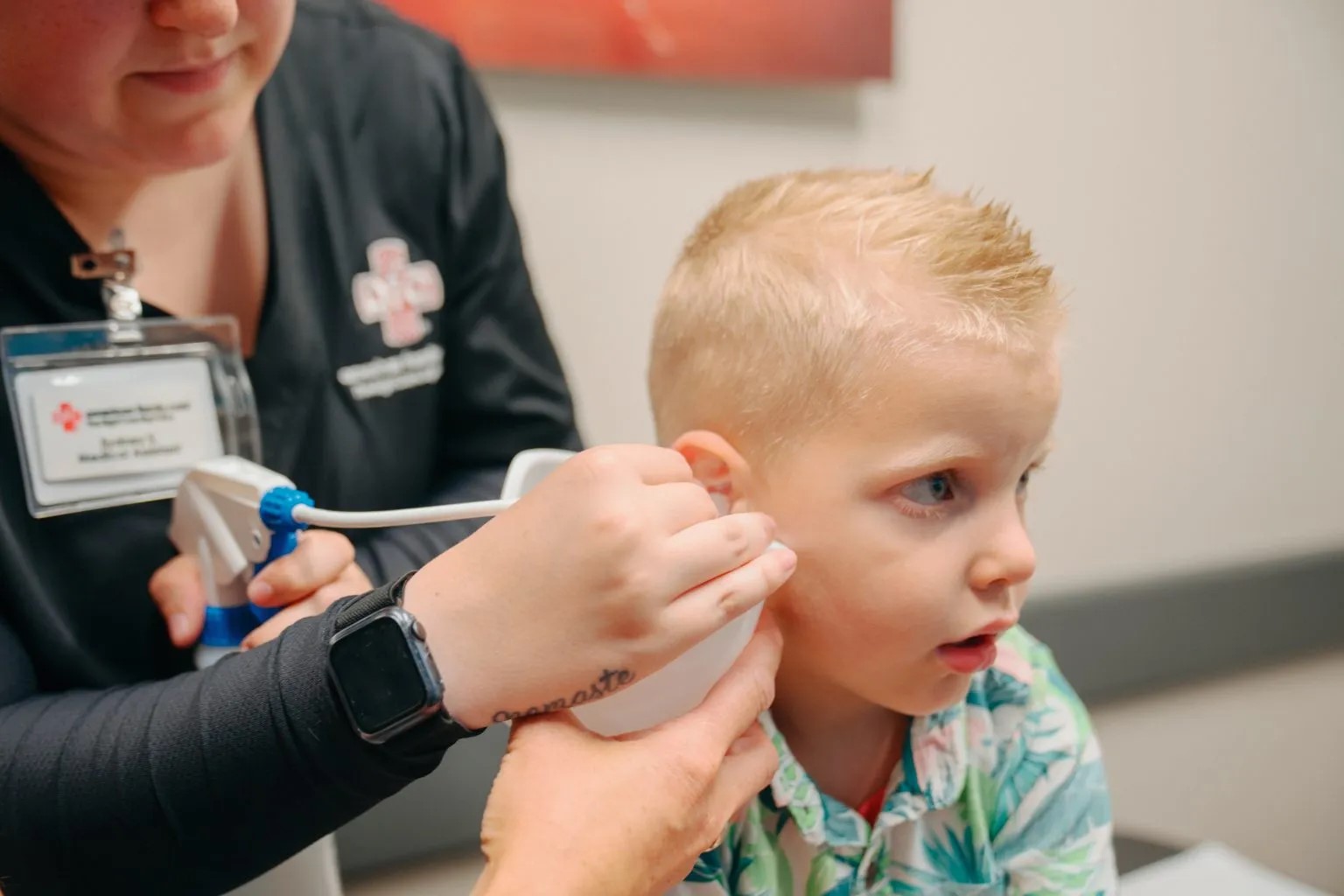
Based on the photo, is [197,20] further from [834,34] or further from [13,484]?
[834,34]

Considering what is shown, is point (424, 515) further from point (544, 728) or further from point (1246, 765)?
point (1246, 765)

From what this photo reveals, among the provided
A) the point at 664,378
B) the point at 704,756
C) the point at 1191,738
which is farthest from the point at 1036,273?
the point at 1191,738

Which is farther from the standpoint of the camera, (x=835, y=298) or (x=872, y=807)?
(x=872, y=807)

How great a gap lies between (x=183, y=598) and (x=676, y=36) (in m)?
0.82

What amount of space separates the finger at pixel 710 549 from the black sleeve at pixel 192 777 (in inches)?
6.3

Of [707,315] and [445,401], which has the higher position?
[707,315]

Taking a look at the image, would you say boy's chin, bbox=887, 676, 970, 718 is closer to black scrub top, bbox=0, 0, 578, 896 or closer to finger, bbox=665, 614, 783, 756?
finger, bbox=665, 614, 783, 756

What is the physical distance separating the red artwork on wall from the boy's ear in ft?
2.07

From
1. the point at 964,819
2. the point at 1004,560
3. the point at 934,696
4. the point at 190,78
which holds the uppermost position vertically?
the point at 190,78

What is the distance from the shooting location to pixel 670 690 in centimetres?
55

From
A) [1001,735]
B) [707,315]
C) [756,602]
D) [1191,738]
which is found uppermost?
[707,315]

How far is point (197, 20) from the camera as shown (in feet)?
2.04

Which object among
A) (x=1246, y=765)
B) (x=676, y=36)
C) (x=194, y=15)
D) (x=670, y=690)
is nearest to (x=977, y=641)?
(x=670, y=690)

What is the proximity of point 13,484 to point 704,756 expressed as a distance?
0.54m
